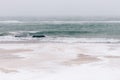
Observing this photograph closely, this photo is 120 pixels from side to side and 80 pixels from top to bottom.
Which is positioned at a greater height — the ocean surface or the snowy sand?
the snowy sand

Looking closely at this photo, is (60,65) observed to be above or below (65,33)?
above

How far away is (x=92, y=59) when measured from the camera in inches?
739

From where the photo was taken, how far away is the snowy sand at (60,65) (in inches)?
567

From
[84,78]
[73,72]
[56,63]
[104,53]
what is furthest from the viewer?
[104,53]

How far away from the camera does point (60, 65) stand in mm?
17000

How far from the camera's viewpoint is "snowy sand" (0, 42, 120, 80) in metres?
14.4

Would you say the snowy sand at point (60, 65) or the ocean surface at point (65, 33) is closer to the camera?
the snowy sand at point (60, 65)

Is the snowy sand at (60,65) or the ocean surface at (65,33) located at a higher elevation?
the snowy sand at (60,65)

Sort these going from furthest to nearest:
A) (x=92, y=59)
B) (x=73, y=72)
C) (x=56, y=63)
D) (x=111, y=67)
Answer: (x=92, y=59) < (x=56, y=63) < (x=111, y=67) < (x=73, y=72)

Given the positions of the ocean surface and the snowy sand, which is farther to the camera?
the ocean surface

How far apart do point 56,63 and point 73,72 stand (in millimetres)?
2558

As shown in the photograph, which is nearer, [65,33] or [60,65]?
[60,65]

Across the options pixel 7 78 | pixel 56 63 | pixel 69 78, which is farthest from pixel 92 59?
pixel 7 78

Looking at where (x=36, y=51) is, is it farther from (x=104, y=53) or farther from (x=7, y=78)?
(x=7, y=78)
